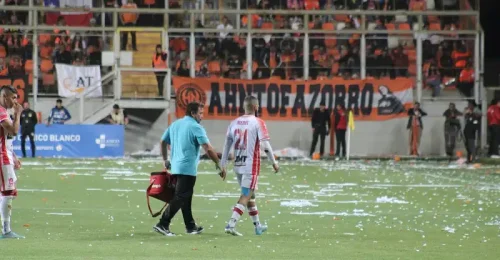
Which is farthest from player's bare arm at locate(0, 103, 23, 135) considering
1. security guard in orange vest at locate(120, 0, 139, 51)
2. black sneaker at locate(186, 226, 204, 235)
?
security guard in orange vest at locate(120, 0, 139, 51)

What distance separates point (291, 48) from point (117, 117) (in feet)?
22.8

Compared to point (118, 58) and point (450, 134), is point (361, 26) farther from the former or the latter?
point (118, 58)

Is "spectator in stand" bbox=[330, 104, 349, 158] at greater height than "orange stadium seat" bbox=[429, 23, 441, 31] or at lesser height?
lesser

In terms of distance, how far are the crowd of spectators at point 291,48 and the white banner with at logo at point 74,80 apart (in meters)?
0.28

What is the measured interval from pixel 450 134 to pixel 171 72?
10.2 m

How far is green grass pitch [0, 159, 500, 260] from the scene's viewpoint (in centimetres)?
1357

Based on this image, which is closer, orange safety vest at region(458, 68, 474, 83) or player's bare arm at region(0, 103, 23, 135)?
player's bare arm at region(0, 103, 23, 135)

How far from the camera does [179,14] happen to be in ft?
140

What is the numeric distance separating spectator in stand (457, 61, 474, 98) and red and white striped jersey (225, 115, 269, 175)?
91.1 feet

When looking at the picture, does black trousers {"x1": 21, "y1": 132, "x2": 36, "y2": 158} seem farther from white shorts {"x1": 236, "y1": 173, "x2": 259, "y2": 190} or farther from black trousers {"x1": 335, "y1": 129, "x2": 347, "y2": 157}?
white shorts {"x1": 236, "y1": 173, "x2": 259, "y2": 190}

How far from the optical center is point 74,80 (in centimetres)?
4059

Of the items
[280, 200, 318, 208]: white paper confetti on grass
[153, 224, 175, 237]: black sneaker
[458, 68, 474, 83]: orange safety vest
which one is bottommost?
[280, 200, 318, 208]: white paper confetti on grass

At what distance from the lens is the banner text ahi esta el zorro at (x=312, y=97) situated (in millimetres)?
41531

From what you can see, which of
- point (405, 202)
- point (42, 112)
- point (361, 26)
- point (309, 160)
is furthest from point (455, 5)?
point (405, 202)
